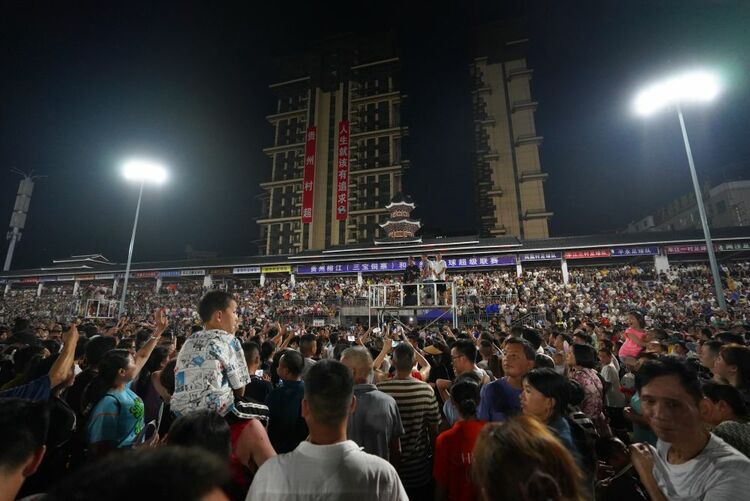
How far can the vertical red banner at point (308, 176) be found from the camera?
161 ft

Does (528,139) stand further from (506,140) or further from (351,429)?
(351,429)

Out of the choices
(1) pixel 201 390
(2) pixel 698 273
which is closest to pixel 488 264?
(2) pixel 698 273

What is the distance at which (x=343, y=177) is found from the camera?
48.9 meters

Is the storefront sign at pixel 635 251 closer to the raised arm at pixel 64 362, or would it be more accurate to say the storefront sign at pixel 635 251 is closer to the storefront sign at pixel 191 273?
the raised arm at pixel 64 362

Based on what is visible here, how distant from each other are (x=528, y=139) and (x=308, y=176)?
31650 mm

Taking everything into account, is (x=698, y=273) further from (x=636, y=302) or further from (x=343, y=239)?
(x=343, y=239)

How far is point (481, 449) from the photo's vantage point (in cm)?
119

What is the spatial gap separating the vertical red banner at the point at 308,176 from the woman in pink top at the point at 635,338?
4529 centimetres

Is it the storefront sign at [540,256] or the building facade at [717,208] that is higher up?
the building facade at [717,208]

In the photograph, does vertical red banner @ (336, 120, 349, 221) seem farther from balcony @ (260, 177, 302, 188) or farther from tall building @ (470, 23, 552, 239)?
tall building @ (470, 23, 552, 239)

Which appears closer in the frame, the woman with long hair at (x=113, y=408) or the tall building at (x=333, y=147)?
the woman with long hair at (x=113, y=408)

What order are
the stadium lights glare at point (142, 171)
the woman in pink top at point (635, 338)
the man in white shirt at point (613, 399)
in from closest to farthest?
the man in white shirt at point (613, 399), the woman in pink top at point (635, 338), the stadium lights glare at point (142, 171)

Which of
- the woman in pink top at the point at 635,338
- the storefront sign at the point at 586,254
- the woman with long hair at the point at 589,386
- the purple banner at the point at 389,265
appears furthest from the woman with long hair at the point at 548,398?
the storefront sign at the point at 586,254

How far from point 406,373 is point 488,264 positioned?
79.7 ft
